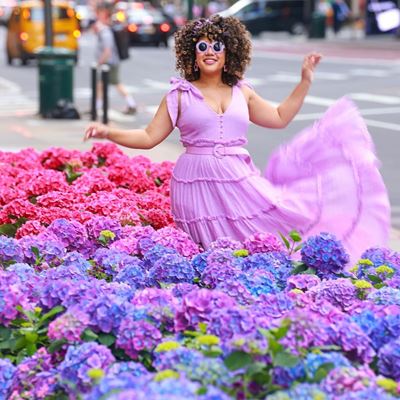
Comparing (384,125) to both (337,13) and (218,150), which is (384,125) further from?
(337,13)

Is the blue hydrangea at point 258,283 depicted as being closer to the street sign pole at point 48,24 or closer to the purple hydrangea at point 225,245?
the purple hydrangea at point 225,245

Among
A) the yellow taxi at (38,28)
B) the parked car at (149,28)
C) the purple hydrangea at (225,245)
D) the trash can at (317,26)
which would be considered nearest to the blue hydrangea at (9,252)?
the purple hydrangea at (225,245)

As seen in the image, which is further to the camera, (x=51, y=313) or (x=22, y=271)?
(x=22, y=271)

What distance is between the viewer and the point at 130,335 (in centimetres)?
381

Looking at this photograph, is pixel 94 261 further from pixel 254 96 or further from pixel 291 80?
pixel 291 80

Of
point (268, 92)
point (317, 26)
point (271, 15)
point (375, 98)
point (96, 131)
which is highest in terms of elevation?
point (96, 131)

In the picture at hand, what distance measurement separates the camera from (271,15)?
5666 cm

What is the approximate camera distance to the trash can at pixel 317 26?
176 ft

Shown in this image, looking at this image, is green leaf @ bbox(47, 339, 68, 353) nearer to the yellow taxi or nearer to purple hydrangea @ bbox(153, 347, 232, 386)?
purple hydrangea @ bbox(153, 347, 232, 386)

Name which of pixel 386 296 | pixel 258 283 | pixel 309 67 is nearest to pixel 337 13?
pixel 309 67

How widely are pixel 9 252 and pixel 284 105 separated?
2165 millimetres

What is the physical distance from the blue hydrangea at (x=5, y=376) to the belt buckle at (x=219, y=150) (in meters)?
3.00

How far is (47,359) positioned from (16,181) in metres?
4.19

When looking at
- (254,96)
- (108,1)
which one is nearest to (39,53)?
(108,1)
